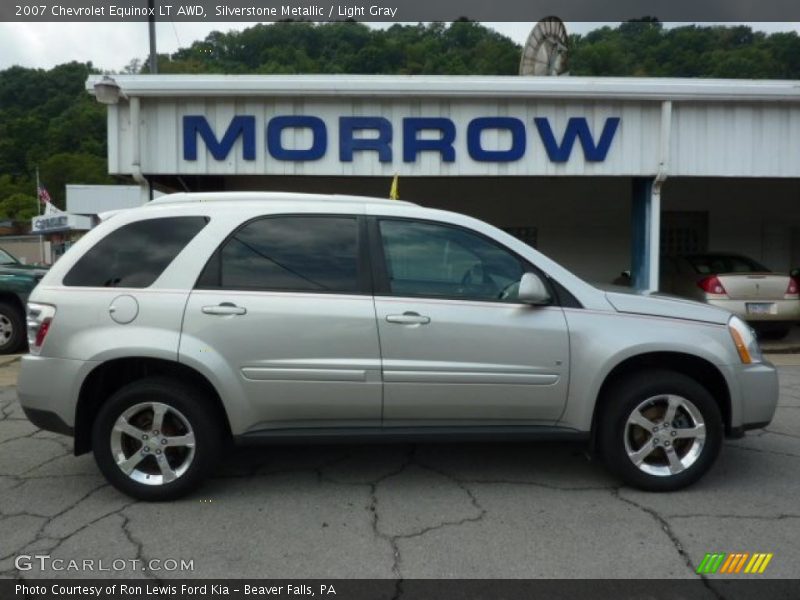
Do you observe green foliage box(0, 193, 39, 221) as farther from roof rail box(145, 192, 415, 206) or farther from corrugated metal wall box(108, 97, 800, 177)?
roof rail box(145, 192, 415, 206)

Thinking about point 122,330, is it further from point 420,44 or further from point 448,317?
point 420,44

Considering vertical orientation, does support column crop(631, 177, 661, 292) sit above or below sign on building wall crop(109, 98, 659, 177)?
below

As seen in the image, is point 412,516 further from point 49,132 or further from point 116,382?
point 49,132

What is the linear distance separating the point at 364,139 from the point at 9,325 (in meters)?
5.78

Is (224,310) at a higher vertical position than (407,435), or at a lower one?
higher

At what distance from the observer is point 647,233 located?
31.0 feet

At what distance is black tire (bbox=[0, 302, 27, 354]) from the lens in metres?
9.01

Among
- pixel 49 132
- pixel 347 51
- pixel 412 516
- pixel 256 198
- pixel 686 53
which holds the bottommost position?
pixel 412 516

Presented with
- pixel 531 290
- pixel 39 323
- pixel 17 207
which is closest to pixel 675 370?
pixel 531 290

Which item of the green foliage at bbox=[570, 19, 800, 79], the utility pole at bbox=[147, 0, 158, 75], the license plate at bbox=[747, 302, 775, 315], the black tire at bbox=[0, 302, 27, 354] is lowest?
the black tire at bbox=[0, 302, 27, 354]

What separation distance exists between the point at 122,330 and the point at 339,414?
1.31m

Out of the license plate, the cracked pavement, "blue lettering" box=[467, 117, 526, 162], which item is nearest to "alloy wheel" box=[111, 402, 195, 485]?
the cracked pavement

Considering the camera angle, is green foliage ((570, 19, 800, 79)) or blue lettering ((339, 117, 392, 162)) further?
green foliage ((570, 19, 800, 79))

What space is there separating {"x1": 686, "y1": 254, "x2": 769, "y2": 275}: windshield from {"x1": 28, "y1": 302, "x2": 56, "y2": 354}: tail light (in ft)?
31.3
